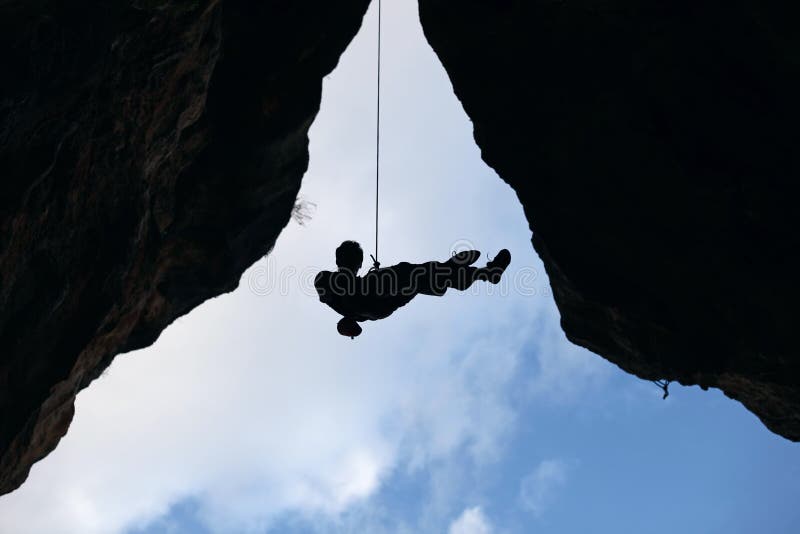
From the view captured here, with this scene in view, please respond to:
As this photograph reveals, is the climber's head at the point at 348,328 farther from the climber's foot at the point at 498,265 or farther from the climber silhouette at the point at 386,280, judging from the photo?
the climber's foot at the point at 498,265

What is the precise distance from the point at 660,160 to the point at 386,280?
14.5 ft

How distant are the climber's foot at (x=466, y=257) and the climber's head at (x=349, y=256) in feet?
A: 4.59

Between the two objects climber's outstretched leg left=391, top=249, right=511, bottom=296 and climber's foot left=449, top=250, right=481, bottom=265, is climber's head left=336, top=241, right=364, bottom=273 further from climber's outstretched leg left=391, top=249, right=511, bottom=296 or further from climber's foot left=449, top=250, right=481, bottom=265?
climber's foot left=449, top=250, right=481, bottom=265

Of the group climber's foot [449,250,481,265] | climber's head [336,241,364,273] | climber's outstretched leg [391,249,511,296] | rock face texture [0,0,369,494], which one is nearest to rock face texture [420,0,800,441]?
climber's outstretched leg [391,249,511,296]

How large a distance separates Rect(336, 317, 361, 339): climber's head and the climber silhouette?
0.28ft

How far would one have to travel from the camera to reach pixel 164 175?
35.3 feet

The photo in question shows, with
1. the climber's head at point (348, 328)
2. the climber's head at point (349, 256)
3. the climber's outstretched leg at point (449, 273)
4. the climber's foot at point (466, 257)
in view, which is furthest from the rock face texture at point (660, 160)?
the climber's head at point (348, 328)

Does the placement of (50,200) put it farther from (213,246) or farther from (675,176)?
(675,176)

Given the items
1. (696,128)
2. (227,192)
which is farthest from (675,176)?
(227,192)

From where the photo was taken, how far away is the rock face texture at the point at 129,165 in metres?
6.41

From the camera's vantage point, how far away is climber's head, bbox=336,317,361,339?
8.59m

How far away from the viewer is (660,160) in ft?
29.2

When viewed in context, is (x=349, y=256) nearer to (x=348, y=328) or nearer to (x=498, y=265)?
(x=348, y=328)

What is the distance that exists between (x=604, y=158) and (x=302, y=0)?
6.13 meters
